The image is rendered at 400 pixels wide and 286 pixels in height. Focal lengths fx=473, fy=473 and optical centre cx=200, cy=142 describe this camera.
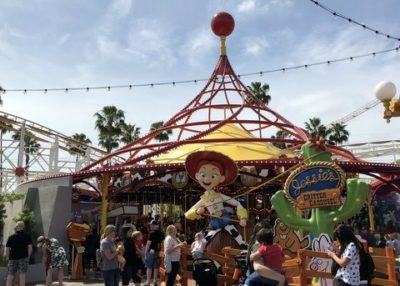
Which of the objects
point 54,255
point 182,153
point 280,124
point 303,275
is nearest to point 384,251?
point 303,275

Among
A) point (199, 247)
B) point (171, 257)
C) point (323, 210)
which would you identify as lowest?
point (171, 257)

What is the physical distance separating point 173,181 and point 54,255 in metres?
6.12

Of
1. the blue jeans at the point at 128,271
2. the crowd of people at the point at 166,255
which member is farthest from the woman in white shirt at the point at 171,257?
the blue jeans at the point at 128,271

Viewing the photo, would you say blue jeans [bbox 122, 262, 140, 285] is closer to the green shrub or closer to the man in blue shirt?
the man in blue shirt

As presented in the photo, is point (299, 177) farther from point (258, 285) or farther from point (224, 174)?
point (258, 285)

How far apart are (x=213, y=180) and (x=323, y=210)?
2331 millimetres

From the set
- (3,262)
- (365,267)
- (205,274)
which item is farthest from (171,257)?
(3,262)

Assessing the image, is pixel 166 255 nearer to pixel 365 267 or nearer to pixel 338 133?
pixel 365 267

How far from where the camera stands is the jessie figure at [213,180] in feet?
29.5

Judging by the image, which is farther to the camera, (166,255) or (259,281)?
(166,255)

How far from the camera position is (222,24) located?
54.1ft

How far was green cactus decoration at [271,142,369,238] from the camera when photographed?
7922 mm

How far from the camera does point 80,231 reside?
12.7 m

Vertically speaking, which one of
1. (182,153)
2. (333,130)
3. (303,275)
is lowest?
(303,275)
